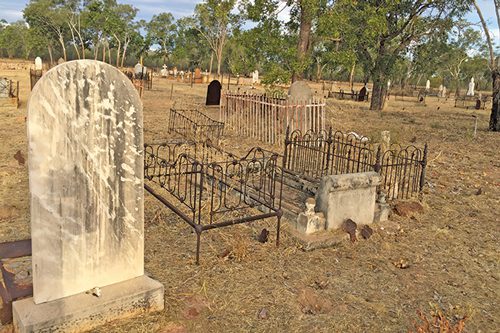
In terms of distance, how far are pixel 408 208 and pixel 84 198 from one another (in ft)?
18.6

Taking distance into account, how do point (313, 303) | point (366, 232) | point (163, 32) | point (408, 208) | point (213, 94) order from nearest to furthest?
point (313, 303) → point (366, 232) → point (408, 208) → point (213, 94) → point (163, 32)

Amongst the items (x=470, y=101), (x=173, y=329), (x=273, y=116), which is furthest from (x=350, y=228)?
(x=470, y=101)

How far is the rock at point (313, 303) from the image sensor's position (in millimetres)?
4109

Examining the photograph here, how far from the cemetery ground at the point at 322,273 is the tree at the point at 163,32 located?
69469 mm

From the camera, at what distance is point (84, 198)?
10.8 feet

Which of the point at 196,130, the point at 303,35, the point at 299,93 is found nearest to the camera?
the point at 196,130

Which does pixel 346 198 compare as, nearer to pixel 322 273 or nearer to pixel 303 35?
pixel 322 273

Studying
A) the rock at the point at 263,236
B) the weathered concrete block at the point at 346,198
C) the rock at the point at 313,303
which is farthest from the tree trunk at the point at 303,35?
the rock at the point at 313,303

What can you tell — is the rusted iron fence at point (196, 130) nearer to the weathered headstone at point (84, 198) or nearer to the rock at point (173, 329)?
the weathered headstone at point (84, 198)

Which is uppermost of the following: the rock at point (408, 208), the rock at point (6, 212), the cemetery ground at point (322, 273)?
the rock at point (408, 208)

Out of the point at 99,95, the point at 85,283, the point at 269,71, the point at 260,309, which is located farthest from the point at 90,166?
the point at 269,71

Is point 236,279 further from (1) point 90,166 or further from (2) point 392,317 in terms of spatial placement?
(1) point 90,166

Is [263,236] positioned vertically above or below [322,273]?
above

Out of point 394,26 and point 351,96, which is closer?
point 394,26
